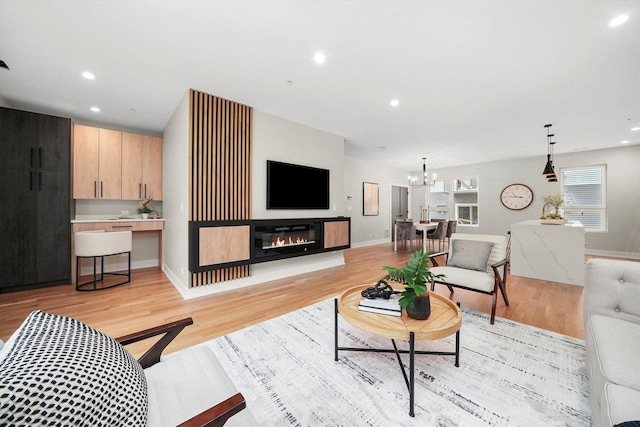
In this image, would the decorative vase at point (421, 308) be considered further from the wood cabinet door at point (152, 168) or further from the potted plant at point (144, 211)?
the wood cabinet door at point (152, 168)

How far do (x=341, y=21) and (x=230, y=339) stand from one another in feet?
9.53

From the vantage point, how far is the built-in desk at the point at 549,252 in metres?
3.83

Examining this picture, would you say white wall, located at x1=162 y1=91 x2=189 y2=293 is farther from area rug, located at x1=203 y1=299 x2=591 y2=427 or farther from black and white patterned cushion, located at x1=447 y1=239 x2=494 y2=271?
black and white patterned cushion, located at x1=447 y1=239 x2=494 y2=271

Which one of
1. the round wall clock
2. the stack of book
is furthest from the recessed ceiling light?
the round wall clock

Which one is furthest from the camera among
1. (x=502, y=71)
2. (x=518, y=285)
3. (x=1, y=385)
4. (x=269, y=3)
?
(x=518, y=285)

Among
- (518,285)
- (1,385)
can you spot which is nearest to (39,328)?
(1,385)

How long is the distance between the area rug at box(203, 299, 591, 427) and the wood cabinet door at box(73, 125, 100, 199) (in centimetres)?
380

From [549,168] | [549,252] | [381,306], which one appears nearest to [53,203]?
[381,306]

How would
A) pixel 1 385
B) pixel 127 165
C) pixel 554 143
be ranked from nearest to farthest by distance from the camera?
pixel 1 385 → pixel 127 165 → pixel 554 143

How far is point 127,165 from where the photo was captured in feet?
14.4

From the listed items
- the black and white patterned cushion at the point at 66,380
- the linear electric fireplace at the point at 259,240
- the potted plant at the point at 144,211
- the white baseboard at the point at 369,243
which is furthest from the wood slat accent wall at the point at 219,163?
the white baseboard at the point at 369,243

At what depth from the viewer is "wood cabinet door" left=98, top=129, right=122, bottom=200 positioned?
416 cm

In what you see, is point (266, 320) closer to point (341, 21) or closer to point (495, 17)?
point (341, 21)

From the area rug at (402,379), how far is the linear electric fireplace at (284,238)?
1539 millimetres
